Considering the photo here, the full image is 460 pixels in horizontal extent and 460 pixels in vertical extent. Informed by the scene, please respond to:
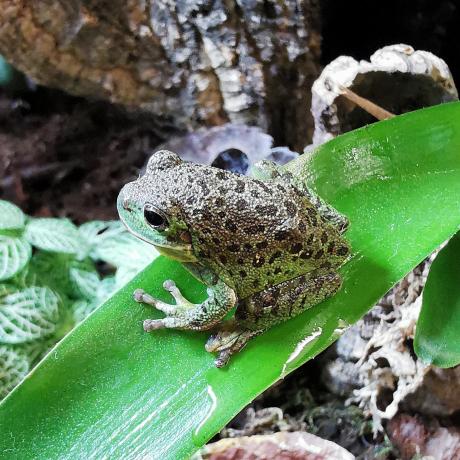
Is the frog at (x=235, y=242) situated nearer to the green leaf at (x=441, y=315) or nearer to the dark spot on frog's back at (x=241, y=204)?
the dark spot on frog's back at (x=241, y=204)

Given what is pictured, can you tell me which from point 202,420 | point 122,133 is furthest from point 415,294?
point 122,133

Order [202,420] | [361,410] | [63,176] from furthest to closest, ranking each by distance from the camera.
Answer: [63,176] → [361,410] → [202,420]

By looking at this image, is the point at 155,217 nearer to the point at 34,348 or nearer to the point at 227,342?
the point at 227,342

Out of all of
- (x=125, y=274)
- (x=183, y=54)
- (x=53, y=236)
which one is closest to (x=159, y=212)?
(x=125, y=274)

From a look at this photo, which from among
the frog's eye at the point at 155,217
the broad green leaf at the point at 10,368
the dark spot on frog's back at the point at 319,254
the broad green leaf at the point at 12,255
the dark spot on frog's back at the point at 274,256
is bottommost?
the broad green leaf at the point at 10,368

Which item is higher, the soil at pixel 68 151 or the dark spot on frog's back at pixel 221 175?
the dark spot on frog's back at pixel 221 175

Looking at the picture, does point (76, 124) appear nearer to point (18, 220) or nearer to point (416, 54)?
point (18, 220)

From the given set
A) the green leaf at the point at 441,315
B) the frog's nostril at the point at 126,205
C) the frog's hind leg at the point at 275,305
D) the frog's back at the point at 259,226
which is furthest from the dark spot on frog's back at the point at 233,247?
the green leaf at the point at 441,315
